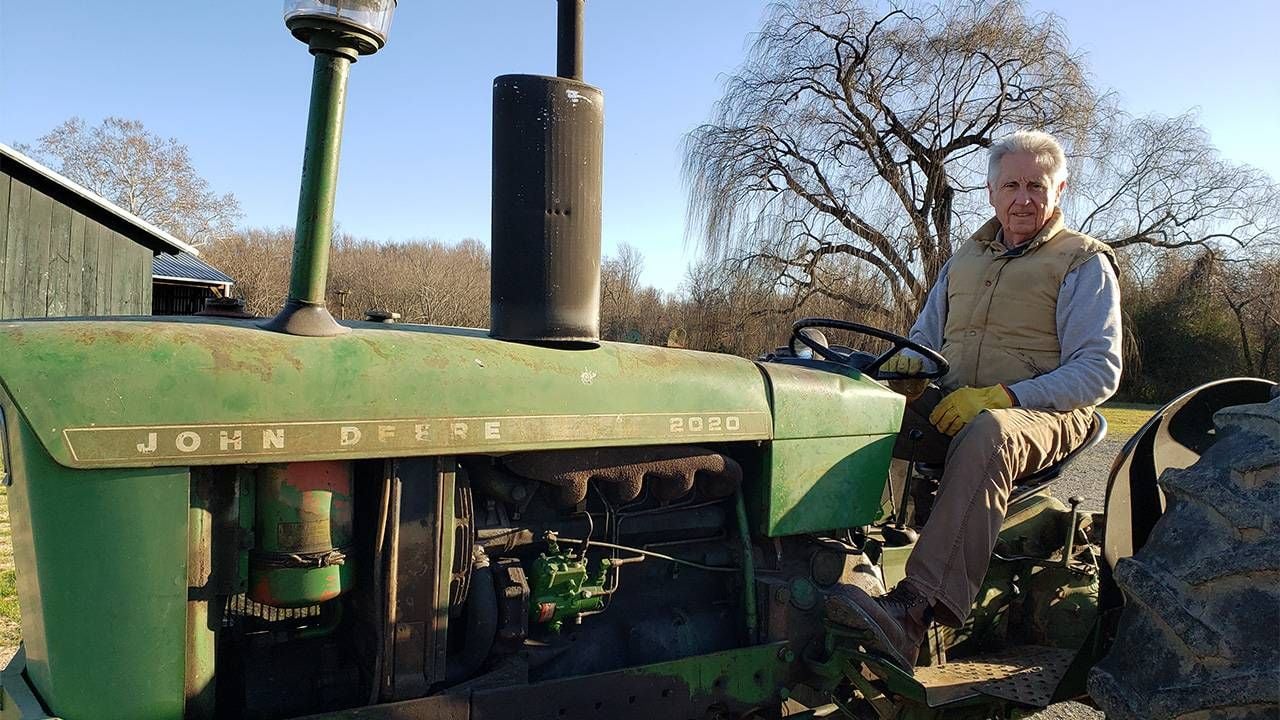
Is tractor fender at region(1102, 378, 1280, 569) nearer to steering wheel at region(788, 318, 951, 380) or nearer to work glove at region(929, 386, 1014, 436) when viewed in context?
work glove at region(929, 386, 1014, 436)

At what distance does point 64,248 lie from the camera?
38.8 feet

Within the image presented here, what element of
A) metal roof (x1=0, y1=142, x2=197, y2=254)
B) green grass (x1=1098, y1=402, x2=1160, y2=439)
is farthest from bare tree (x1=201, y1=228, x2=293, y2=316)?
green grass (x1=1098, y1=402, x2=1160, y2=439)

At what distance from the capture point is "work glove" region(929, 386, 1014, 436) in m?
3.01

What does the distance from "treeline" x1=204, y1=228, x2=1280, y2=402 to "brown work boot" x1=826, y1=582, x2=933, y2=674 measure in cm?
105

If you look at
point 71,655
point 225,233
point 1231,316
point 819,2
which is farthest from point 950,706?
point 225,233

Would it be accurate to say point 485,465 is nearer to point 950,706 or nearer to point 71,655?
point 71,655

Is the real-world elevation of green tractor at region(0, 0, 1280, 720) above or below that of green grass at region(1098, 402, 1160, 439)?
above

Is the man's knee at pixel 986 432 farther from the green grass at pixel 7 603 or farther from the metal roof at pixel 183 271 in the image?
the metal roof at pixel 183 271

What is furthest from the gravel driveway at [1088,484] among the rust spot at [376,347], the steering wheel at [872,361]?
the rust spot at [376,347]

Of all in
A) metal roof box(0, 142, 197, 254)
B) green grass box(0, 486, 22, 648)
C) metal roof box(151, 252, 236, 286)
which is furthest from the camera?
metal roof box(151, 252, 236, 286)

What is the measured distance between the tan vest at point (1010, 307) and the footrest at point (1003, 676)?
95cm

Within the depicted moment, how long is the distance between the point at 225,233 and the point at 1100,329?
158 feet

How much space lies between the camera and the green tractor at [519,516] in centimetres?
186

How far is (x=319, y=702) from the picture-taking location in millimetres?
2275
